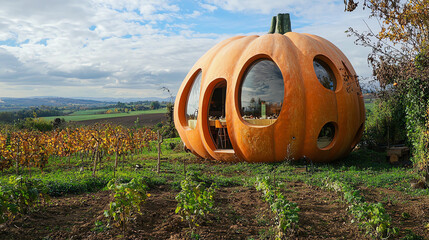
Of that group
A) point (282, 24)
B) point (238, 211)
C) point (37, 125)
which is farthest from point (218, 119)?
point (37, 125)

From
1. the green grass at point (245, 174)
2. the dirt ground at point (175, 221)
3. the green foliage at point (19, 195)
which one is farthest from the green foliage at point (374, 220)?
the green foliage at point (19, 195)

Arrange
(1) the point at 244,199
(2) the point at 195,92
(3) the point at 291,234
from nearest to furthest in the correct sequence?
(3) the point at 291,234 → (1) the point at 244,199 → (2) the point at 195,92

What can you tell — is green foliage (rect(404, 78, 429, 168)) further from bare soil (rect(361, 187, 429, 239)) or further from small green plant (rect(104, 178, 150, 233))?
small green plant (rect(104, 178, 150, 233))

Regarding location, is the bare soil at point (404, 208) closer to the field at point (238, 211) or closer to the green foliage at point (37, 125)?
the field at point (238, 211)

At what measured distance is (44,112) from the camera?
6738cm

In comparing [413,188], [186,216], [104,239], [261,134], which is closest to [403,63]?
[413,188]

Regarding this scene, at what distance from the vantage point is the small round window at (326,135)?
12347 mm

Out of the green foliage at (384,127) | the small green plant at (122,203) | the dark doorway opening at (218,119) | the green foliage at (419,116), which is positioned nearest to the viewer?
the small green plant at (122,203)

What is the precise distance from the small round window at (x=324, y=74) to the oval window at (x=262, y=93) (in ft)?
4.64

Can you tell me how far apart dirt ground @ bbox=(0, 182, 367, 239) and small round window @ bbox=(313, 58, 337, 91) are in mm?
5437

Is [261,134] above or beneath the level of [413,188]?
above

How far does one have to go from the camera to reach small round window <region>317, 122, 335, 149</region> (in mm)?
12347

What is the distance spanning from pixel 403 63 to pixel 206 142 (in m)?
7.24

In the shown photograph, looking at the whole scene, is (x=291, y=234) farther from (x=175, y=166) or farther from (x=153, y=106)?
(x=153, y=106)
